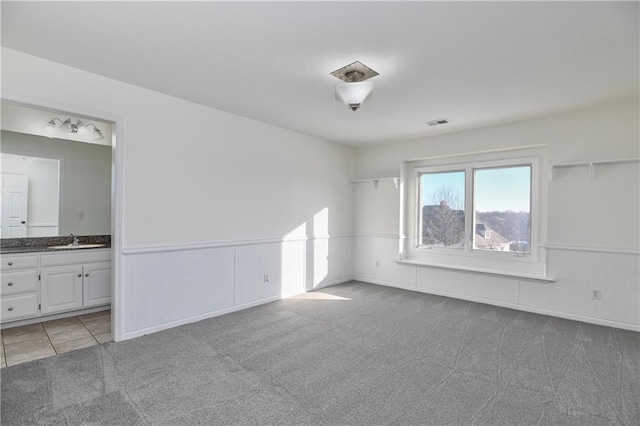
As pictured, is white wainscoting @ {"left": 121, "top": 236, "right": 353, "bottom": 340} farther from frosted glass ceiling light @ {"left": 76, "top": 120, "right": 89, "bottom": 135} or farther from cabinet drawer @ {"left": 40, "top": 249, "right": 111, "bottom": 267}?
frosted glass ceiling light @ {"left": 76, "top": 120, "right": 89, "bottom": 135}

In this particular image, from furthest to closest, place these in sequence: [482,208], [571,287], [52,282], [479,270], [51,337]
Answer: [482,208]
[479,270]
[571,287]
[52,282]
[51,337]

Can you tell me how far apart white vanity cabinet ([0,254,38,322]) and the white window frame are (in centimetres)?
493

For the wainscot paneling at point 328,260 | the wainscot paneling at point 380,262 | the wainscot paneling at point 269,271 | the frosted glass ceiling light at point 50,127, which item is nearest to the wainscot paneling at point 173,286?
the wainscot paneling at point 269,271

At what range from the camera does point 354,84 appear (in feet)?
8.71

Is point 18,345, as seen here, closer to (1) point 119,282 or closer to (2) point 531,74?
(1) point 119,282

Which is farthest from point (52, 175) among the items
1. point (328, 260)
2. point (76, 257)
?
point (328, 260)

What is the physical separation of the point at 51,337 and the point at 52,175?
2.25 metres

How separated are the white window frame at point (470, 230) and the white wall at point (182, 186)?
190 cm

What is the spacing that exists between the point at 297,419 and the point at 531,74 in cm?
325

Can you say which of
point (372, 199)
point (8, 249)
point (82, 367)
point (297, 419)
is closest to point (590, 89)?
point (372, 199)

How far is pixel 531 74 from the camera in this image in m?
2.80

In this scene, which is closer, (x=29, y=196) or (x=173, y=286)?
(x=173, y=286)

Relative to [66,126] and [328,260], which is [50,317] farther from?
[328,260]

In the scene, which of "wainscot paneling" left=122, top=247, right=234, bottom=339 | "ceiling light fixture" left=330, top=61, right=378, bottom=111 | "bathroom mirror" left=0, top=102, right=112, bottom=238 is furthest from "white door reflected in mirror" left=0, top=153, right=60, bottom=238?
"ceiling light fixture" left=330, top=61, right=378, bottom=111
